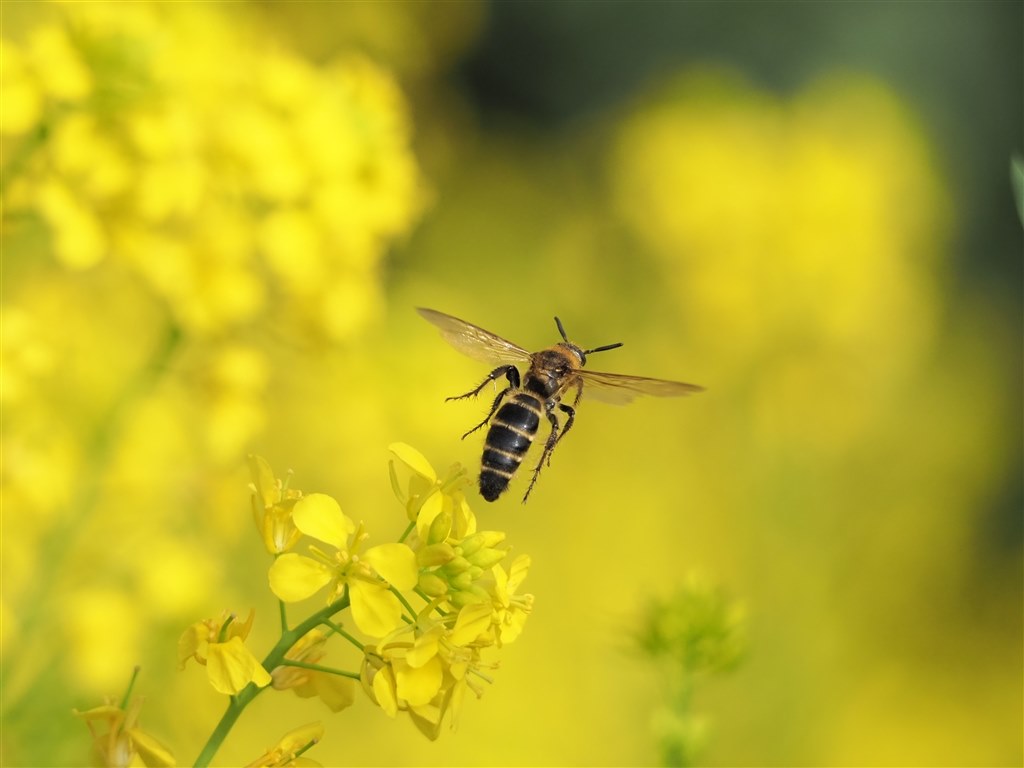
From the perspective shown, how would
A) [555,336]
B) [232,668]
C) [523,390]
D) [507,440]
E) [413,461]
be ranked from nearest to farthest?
[232,668]
[413,461]
[507,440]
[523,390]
[555,336]

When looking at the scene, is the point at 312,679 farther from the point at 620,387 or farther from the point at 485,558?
the point at 620,387

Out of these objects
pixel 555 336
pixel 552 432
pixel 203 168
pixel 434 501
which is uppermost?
pixel 555 336

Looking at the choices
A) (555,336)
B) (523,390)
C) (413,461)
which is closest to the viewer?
(413,461)

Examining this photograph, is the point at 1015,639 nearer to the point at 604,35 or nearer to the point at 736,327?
the point at 736,327

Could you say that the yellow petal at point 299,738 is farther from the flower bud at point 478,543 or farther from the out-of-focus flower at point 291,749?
the flower bud at point 478,543

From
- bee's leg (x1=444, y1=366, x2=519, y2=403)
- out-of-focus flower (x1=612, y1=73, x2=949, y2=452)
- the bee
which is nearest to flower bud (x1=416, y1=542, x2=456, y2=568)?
the bee

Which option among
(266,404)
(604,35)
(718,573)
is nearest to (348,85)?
(266,404)

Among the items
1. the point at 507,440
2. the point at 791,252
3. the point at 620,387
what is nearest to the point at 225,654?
the point at 507,440
